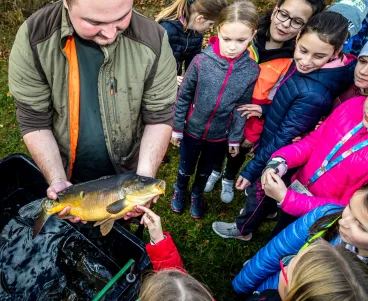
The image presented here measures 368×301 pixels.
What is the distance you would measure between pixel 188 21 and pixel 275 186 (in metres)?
2.36

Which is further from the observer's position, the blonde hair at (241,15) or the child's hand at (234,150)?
the child's hand at (234,150)

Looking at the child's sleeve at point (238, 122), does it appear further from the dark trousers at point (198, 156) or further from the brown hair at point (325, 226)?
the brown hair at point (325, 226)

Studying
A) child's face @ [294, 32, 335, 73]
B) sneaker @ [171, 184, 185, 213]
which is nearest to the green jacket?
child's face @ [294, 32, 335, 73]

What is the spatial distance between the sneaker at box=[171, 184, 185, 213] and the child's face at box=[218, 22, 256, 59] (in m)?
1.85

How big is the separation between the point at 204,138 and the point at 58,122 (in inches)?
68.1

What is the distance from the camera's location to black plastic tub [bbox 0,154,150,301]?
2.34m

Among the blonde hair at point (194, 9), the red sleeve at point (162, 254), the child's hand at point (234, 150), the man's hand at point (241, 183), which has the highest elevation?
the blonde hair at point (194, 9)

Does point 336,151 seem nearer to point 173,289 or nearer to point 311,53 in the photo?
point 311,53

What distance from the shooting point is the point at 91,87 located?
2.30m

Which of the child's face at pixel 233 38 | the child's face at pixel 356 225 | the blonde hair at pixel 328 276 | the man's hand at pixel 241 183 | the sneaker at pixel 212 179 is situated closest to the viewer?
the blonde hair at pixel 328 276

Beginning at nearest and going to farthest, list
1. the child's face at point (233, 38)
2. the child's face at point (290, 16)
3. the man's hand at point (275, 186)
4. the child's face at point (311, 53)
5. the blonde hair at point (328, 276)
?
the blonde hair at point (328, 276) < the man's hand at point (275, 186) < the child's face at point (311, 53) < the child's face at point (233, 38) < the child's face at point (290, 16)

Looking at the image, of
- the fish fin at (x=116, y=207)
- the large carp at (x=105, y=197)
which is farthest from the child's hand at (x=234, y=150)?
Result: the fish fin at (x=116, y=207)

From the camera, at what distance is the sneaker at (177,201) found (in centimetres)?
442

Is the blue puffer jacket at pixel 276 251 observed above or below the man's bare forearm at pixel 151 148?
below
